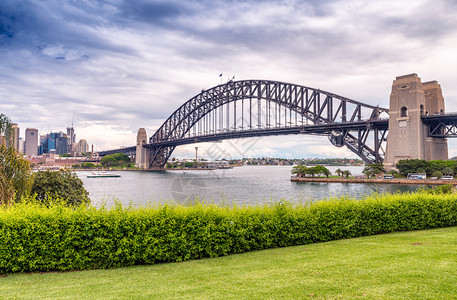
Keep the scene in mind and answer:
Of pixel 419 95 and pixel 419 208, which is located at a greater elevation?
pixel 419 95

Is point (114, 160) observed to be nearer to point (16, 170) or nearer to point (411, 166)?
point (411, 166)

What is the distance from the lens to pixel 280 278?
5.73 metres

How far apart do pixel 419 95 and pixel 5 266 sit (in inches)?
2223

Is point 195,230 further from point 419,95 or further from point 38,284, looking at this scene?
point 419,95

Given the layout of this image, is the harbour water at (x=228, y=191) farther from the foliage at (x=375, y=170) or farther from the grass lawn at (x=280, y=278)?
the grass lawn at (x=280, y=278)

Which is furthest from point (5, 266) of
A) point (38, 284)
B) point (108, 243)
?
point (108, 243)

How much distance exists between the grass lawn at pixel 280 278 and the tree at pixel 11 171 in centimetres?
705

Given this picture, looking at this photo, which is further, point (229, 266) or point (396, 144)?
point (396, 144)

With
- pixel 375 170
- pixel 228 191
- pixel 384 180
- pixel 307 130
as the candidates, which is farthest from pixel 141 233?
pixel 307 130

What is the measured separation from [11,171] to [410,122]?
172ft

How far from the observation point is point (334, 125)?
58.4 meters

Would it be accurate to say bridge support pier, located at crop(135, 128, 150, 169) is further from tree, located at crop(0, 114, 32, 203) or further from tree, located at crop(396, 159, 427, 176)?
tree, located at crop(0, 114, 32, 203)

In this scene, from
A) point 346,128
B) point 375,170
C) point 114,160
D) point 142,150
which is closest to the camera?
point 375,170

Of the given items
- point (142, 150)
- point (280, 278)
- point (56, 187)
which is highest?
point (142, 150)
